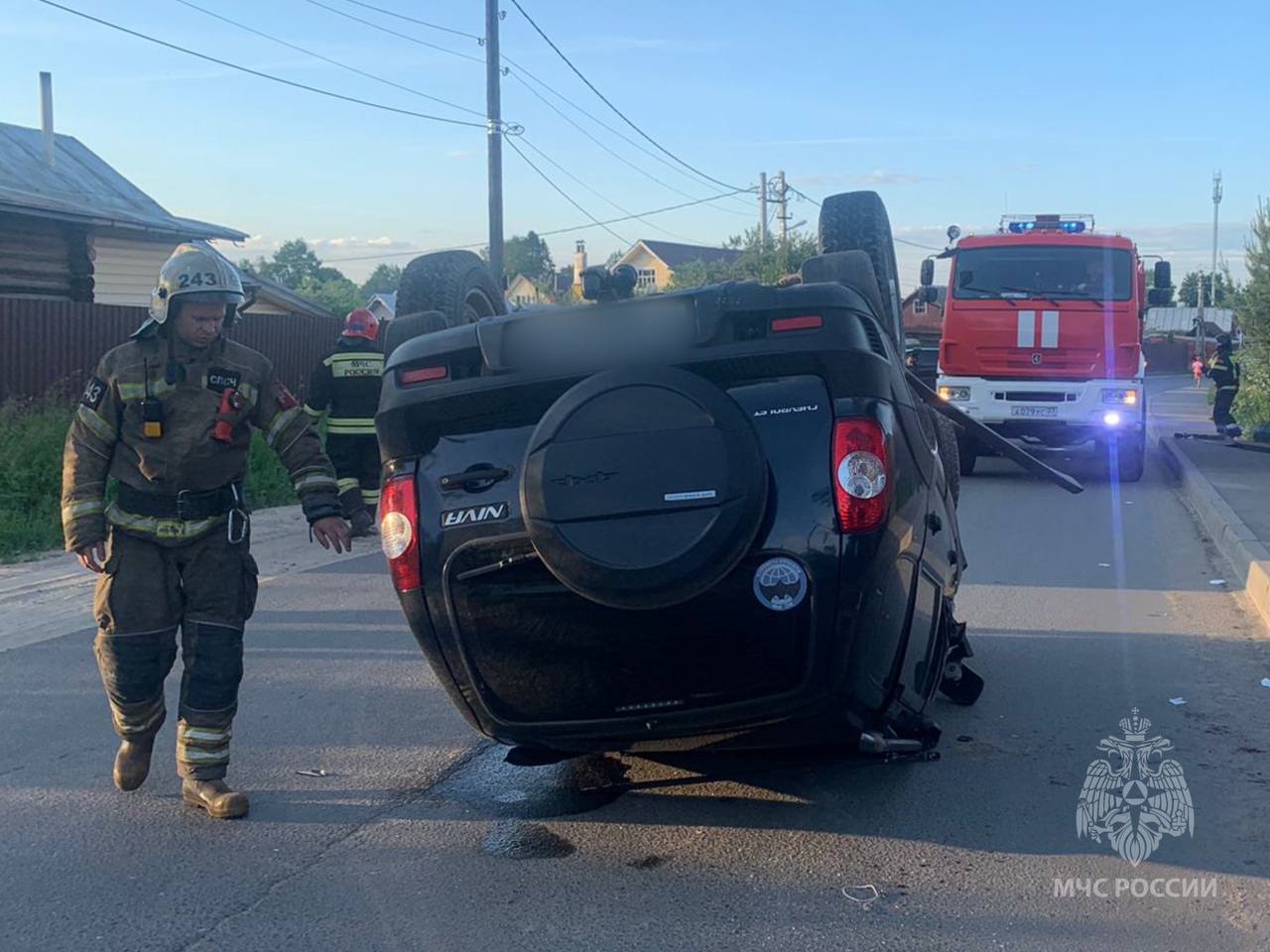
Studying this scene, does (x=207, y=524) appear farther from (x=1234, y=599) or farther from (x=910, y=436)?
(x=1234, y=599)

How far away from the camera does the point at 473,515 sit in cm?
382

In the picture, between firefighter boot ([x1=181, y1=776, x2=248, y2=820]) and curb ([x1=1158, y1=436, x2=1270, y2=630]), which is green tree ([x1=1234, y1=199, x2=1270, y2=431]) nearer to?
curb ([x1=1158, y1=436, x2=1270, y2=630])

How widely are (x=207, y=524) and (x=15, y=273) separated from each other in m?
15.4

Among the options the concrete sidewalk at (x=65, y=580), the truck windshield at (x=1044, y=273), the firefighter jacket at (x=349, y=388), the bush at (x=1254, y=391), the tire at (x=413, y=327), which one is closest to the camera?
the tire at (x=413, y=327)

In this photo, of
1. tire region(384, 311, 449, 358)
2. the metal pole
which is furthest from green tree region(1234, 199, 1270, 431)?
tire region(384, 311, 449, 358)

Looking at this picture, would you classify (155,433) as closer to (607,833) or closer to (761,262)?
(607,833)

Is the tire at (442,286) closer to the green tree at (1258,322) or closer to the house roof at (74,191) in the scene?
the house roof at (74,191)

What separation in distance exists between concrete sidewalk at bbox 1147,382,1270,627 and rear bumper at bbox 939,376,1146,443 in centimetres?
102

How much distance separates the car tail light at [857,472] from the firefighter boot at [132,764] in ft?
8.77

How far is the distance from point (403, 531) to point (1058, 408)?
41.7 feet

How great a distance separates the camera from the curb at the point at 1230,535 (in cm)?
813

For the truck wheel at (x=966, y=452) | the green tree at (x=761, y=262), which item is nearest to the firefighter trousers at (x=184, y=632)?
the truck wheel at (x=966, y=452)

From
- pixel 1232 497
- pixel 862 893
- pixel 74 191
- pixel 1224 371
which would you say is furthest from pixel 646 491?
pixel 74 191

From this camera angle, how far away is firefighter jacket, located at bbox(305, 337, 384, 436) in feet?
34.5
